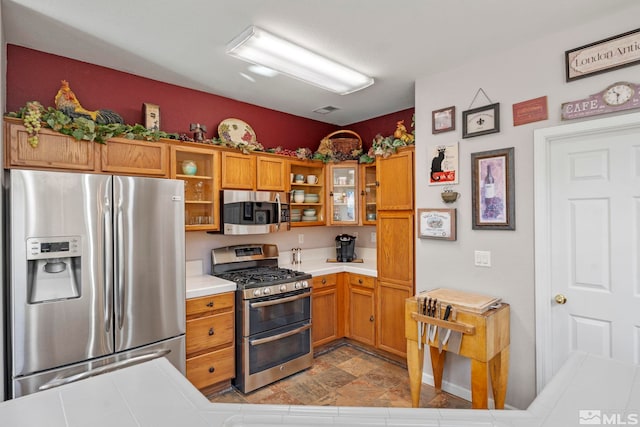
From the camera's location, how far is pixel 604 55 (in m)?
2.09

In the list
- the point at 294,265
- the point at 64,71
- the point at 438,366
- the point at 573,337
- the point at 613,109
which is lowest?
the point at 438,366

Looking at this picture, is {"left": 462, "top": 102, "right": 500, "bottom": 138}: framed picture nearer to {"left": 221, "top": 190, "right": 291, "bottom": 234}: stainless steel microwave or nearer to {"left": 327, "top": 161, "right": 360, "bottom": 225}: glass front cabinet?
{"left": 327, "top": 161, "right": 360, "bottom": 225}: glass front cabinet

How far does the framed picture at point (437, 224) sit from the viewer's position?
2795 millimetres

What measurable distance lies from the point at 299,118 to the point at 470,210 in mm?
2390

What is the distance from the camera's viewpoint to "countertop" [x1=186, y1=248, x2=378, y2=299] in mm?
2836

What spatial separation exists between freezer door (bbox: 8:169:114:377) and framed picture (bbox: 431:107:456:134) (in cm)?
255

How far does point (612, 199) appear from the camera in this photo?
7.01 feet

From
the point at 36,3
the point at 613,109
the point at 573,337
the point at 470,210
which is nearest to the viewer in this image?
the point at 36,3

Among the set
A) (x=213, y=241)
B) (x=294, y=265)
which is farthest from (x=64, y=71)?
(x=294, y=265)

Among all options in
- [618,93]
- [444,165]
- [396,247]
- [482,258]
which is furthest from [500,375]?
[618,93]

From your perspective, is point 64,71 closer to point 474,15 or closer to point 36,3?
point 36,3

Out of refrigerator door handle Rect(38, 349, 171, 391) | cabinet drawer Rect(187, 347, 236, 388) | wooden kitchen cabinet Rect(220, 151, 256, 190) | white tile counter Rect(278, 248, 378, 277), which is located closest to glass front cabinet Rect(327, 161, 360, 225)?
white tile counter Rect(278, 248, 378, 277)

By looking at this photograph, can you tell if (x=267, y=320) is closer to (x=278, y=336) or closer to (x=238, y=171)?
(x=278, y=336)

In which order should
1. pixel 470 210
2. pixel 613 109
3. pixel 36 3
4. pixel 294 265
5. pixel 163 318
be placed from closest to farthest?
1. pixel 36 3
2. pixel 613 109
3. pixel 163 318
4. pixel 470 210
5. pixel 294 265
